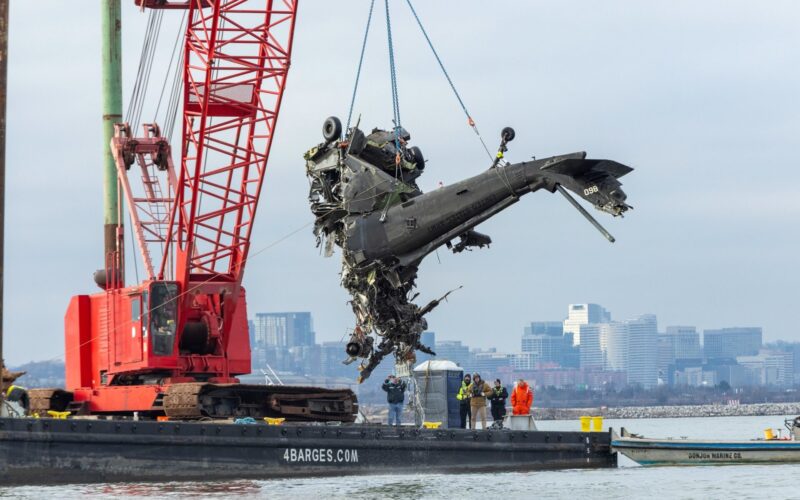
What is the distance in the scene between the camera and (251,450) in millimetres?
35969

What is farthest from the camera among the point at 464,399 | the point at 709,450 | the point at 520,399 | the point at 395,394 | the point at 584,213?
the point at 395,394

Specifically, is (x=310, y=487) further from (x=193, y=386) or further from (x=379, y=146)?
(x=379, y=146)

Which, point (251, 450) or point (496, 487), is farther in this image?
point (251, 450)

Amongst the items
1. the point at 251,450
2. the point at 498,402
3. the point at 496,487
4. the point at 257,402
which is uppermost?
the point at 257,402

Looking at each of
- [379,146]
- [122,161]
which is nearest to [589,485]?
[379,146]

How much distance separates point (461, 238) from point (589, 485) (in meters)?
6.59

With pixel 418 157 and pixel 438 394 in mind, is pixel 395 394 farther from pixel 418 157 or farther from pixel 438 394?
pixel 418 157

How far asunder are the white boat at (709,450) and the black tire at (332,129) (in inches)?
408

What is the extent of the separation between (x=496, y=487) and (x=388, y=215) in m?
6.85

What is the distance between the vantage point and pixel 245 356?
4125 cm

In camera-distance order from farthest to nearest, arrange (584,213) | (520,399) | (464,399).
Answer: (464,399) < (520,399) < (584,213)

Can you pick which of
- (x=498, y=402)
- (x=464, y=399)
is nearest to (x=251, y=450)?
(x=464, y=399)

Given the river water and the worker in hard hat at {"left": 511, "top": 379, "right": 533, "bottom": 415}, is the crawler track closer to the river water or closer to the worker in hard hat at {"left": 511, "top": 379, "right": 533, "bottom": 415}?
the river water

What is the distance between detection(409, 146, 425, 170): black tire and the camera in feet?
124
